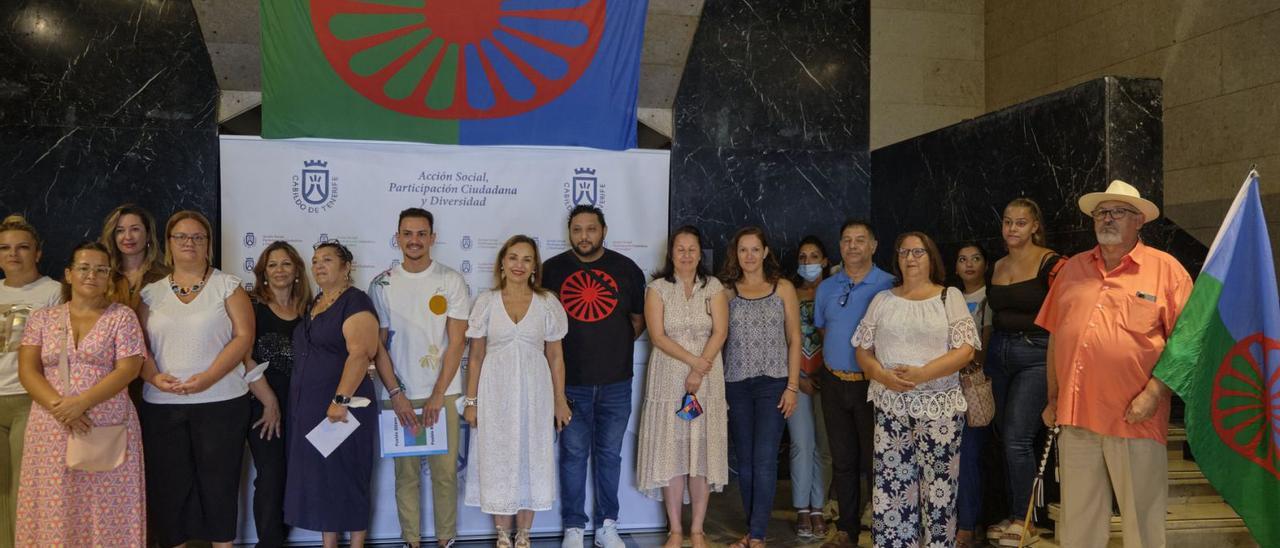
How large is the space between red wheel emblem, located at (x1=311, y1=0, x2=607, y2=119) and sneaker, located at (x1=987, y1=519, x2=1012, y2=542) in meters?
3.07

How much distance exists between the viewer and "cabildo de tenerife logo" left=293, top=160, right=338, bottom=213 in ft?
15.4

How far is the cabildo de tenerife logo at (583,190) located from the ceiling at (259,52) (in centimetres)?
61

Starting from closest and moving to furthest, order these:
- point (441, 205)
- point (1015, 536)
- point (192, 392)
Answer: point (192, 392), point (1015, 536), point (441, 205)

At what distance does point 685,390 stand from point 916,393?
1022 millimetres

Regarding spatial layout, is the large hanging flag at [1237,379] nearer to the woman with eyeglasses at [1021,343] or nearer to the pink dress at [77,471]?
the woman with eyeglasses at [1021,343]

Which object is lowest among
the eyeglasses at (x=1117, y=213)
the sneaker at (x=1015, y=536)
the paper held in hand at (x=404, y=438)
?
the sneaker at (x=1015, y=536)

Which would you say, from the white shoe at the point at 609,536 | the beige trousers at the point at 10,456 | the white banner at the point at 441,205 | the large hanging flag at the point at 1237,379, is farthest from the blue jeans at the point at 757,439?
the beige trousers at the point at 10,456

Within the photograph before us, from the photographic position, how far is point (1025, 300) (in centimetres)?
419

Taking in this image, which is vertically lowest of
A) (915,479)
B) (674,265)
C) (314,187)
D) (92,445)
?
(915,479)

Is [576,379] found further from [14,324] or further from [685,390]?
[14,324]

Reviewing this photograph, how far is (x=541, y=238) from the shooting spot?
4906 mm

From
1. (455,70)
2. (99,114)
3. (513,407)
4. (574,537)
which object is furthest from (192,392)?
(455,70)

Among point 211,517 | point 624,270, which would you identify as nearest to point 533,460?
point 624,270

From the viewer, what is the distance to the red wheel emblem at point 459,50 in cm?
477
